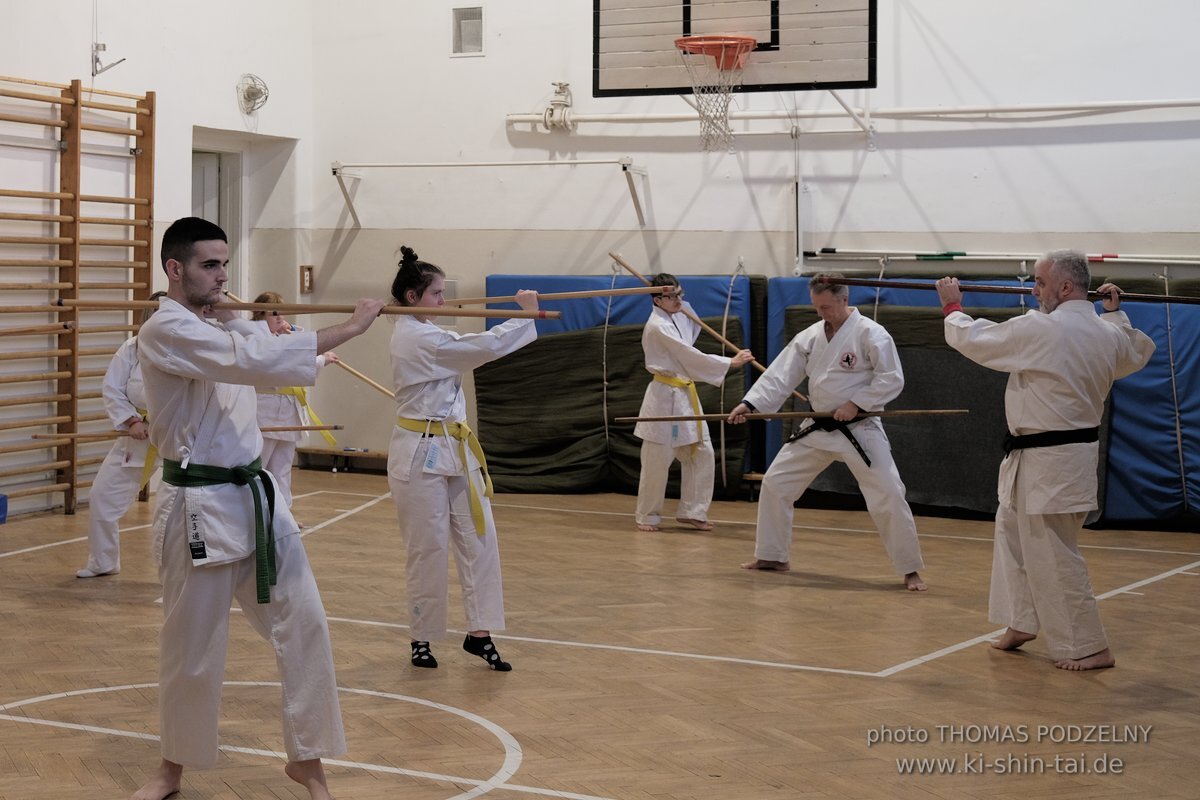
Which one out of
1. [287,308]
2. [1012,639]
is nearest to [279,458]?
[287,308]

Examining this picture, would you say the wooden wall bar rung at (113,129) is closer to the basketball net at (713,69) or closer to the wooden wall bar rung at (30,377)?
the wooden wall bar rung at (30,377)

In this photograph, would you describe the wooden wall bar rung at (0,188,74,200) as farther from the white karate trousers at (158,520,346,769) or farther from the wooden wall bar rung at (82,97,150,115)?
the white karate trousers at (158,520,346,769)

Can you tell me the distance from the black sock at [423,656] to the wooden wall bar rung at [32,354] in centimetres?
456

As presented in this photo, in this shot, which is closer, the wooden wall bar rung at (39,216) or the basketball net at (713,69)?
the wooden wall bar rung at (39,216)

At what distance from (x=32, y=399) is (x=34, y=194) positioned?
1.33m

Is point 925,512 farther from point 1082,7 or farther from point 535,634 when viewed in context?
point 535,634

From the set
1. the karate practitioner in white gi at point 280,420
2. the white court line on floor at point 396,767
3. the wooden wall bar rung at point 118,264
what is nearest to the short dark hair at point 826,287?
the karate practitioner in white gi at point 280,420

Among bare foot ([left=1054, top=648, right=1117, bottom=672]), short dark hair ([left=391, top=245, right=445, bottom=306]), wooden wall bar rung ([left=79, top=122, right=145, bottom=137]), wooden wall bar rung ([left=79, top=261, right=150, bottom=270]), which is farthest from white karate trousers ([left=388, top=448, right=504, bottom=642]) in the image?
wooden wall bar rung ([left=79, top=122, right=145, bottom=137])

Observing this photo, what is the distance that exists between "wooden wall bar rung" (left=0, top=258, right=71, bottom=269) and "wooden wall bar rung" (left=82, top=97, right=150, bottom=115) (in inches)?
42.0

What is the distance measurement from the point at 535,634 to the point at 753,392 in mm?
2091

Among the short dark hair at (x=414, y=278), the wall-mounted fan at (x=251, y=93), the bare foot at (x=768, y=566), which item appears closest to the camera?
the short dark hair at (x=414, y=278)

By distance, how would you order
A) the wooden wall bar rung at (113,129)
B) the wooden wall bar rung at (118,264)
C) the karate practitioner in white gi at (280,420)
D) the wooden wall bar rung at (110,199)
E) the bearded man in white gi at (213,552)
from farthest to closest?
the wooden wall bar rung at (118,264) < the wooden wall bar rung at (113,129) < the wooden wall bar rung at (110,199) < the karate practitioner in white gi at (280,420) < the bearded man in white gi at (213,552)

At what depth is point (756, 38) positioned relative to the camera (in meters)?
8.50

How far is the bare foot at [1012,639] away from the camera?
5.23 m
